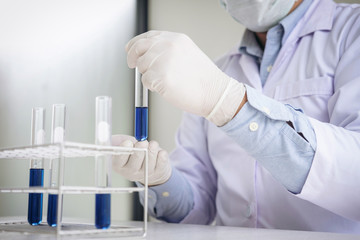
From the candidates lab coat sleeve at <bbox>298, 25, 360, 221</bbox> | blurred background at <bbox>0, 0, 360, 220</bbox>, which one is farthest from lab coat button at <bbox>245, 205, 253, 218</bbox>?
blurred background at <bbox>0, 0, 360, 220</bbox>

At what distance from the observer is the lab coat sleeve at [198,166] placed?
6.58 ft

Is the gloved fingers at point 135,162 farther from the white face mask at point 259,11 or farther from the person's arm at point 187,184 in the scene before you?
the white face mask at point 259,11

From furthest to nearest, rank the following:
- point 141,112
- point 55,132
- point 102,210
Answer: point 141,112 → point 55,132 → point 102,210

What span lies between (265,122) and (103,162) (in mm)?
490

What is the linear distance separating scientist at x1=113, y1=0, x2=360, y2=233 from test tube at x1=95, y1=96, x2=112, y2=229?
174 millimetres

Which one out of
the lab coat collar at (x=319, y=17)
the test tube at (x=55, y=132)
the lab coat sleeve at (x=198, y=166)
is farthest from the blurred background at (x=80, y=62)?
the test tube at (x=55, y=132)

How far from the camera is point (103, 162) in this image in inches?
39.1

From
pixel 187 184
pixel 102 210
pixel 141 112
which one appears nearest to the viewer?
pixel 102 210

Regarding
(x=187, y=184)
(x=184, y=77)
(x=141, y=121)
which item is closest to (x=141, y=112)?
(x=141, y=121)

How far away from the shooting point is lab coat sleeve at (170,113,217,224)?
2006 mm

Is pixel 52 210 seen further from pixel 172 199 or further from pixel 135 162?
pixel 172 199

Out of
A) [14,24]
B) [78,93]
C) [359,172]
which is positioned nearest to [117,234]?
[359,172]

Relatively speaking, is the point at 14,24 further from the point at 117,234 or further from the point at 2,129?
the point at 117,234

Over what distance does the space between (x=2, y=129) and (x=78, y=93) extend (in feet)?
2.10
